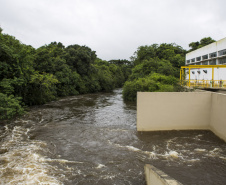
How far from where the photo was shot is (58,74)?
2642cm

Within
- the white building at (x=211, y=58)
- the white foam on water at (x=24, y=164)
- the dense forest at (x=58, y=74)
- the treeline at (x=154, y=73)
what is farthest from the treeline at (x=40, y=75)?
the white building at (x=211, y=58)

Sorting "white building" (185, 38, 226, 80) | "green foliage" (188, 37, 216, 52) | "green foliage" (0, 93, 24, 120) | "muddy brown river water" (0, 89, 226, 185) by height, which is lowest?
"muddy brown river water" (0, 89, 226, 185)

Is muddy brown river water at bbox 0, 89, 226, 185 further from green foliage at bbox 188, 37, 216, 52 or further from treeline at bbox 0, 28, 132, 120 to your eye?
green foliage at bbox 188, 37, 216, 52

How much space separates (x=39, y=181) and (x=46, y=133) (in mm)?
4718

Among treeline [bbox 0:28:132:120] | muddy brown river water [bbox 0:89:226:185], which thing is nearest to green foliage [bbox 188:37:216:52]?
treeline [bbox 0:28:132:120]

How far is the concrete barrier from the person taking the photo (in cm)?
996

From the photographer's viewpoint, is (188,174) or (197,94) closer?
(188,174)

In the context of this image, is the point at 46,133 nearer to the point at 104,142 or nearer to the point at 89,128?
the point at 89,128

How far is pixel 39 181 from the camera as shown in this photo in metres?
5.44

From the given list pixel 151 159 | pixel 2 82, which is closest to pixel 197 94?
pixel 151 159

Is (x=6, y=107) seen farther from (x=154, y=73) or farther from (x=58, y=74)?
(x=154, y=73)

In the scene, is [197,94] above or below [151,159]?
above

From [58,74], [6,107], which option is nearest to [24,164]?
[6,107]

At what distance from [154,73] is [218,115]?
1472cm
